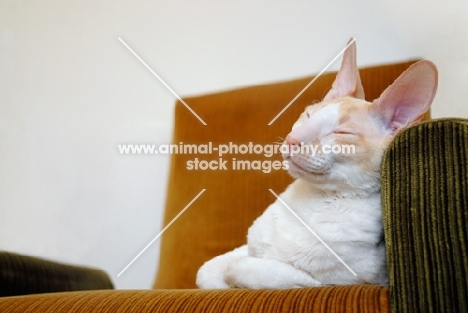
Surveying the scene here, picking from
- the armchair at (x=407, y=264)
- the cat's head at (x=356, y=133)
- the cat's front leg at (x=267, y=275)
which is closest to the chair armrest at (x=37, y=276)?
the armchair at (x=407, y=264)

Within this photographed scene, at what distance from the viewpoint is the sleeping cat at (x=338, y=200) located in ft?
2.49

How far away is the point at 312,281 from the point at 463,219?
0.28 meters

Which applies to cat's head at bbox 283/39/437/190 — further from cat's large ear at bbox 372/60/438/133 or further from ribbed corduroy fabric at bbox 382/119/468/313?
ribbed corduroy fabric at bbox 382/119/468/313

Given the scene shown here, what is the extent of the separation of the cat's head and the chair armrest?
63 cm

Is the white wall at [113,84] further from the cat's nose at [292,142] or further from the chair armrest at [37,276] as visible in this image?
the cat's nose at [292,142]

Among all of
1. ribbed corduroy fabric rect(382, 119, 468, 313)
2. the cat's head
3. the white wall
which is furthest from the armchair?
the white wall

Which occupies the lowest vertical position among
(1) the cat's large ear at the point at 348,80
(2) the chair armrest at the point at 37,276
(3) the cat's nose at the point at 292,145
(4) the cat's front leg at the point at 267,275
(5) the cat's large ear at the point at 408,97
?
(2) the chair armrest at the point at 37,276

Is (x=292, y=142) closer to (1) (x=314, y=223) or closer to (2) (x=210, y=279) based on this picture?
(1) (x=314, y=223)

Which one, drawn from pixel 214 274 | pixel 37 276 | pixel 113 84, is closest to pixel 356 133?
pixel 214 274

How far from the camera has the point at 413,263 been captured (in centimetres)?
59

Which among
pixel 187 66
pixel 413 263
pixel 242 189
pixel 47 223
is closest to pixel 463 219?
pixel 413 263

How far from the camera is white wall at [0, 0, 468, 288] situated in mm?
1652

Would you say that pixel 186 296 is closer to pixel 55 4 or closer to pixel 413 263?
pixel 413 263

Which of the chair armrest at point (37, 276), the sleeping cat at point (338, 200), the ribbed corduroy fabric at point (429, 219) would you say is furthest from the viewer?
the chair armrest at point (37, 276)
